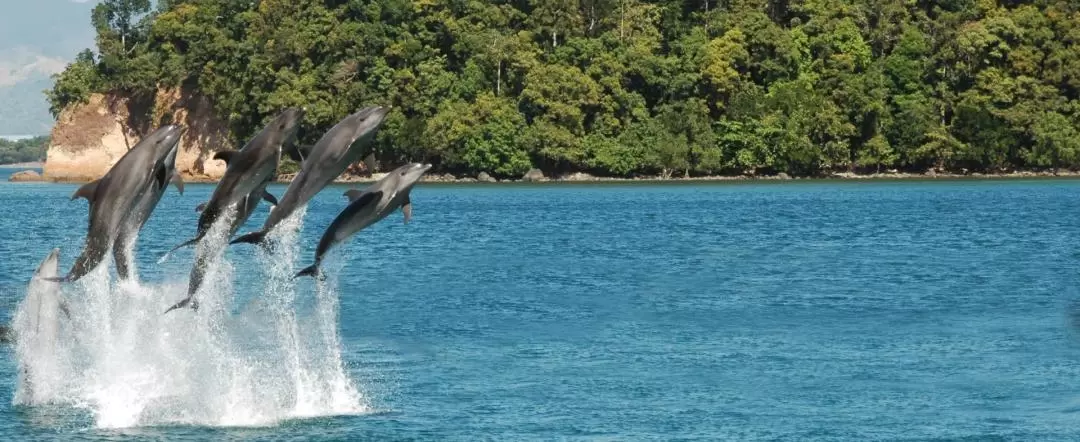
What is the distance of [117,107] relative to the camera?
165 metres

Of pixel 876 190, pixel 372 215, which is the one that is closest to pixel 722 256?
pixel 372 215

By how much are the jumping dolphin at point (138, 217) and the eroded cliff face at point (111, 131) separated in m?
138

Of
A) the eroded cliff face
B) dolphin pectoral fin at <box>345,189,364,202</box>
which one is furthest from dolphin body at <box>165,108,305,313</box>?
the eroded cliff face

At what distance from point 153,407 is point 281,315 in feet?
31.6

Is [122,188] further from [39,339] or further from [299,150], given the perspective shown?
[39,339]

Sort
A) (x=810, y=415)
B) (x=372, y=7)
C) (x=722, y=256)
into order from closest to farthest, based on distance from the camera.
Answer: (x=810, y=415), (x=722, y=256), (x=372, y=7)

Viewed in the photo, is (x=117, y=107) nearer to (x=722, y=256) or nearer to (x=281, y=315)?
(x=722, y=256)

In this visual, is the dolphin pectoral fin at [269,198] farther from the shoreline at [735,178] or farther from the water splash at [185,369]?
the shoreline at [735,178]

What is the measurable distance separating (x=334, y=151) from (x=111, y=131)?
148095 mm

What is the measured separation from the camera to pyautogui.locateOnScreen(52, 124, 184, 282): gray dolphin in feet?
69.5

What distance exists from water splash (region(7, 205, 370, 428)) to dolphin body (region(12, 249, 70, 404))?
81 mm

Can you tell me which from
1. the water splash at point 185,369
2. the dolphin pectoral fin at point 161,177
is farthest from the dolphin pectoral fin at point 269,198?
the water splash at point 185,369

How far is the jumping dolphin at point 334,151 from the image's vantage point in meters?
20.7

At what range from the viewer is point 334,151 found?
68.0 ft
